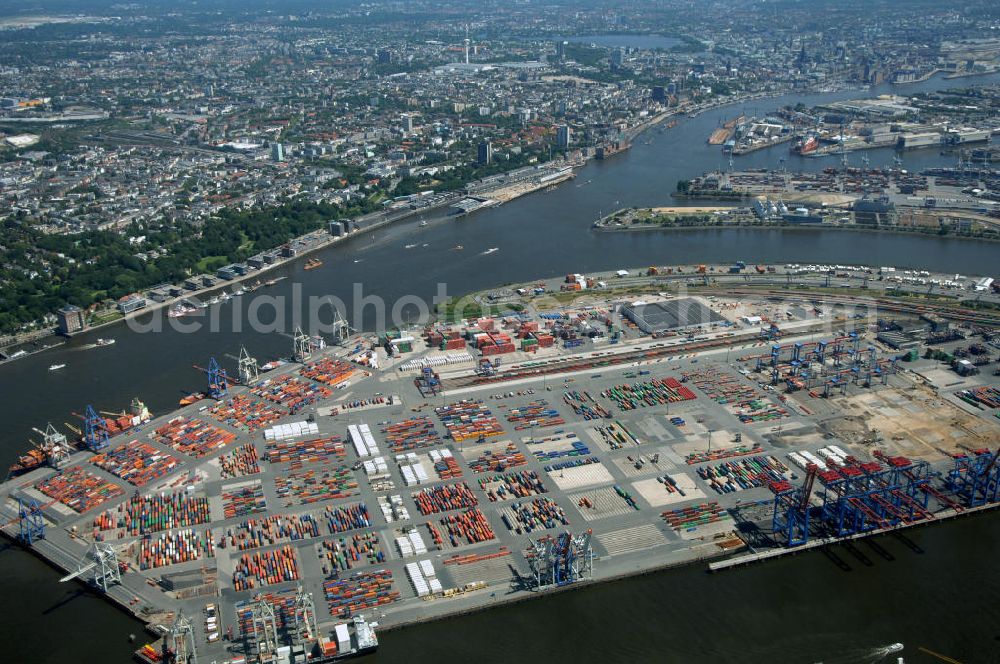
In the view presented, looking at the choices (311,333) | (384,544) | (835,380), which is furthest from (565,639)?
(311,333)

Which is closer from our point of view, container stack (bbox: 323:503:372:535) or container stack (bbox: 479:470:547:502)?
container stack (bbox: 323:503:372:535)

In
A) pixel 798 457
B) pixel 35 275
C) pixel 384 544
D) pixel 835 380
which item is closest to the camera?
pixel 384 544

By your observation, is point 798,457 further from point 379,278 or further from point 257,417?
point 379,278

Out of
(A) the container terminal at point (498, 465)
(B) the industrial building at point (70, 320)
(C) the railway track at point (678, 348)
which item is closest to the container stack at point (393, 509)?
(A) the container terminal at point (498, 465)

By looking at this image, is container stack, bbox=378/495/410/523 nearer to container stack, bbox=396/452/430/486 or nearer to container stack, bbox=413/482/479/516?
container stack, bbox=413/482/479/516

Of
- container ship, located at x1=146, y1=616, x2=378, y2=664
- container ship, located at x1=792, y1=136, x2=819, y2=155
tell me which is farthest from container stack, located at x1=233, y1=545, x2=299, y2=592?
container ship, located at x1=792, y1=136, x2=819, y2=155

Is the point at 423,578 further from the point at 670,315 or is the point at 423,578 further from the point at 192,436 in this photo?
the point at 670,315
